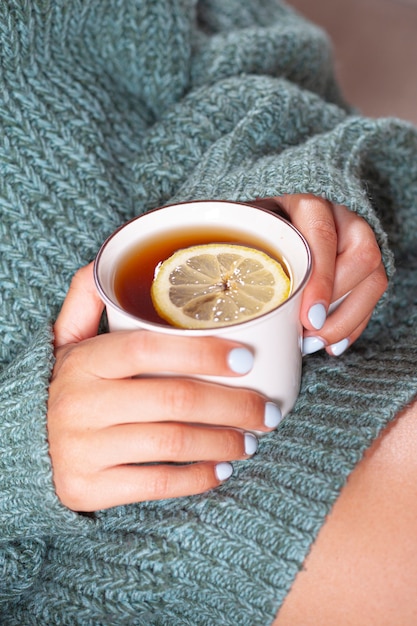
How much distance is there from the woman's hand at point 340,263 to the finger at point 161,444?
4.5 inches

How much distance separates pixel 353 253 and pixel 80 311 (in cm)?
24

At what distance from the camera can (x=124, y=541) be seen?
59 cm

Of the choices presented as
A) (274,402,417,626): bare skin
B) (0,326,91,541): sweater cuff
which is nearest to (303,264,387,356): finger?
(274,402,417,626): bare skin

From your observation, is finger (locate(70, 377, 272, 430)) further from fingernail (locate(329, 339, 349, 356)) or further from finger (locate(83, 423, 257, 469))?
fingernail (locate(329, 339, 349, 356))

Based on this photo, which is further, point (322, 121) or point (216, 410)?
point (322, 121)

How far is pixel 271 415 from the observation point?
1.65 ft

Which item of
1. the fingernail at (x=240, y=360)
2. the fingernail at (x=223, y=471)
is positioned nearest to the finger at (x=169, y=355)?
the fingernail at (x=240, y=360)

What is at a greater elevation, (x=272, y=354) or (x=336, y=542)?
(x=272, y=354)

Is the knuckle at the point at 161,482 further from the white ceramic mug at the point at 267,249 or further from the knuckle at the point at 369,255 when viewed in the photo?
the knuckle at the point at 369,255

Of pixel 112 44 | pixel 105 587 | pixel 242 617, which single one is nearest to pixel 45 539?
pixel 105 587

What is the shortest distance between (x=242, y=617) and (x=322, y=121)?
556mm

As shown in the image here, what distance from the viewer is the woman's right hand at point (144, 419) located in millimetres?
458

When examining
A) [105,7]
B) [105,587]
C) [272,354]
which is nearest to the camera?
[272,354]

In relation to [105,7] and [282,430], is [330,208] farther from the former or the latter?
[105,7]
